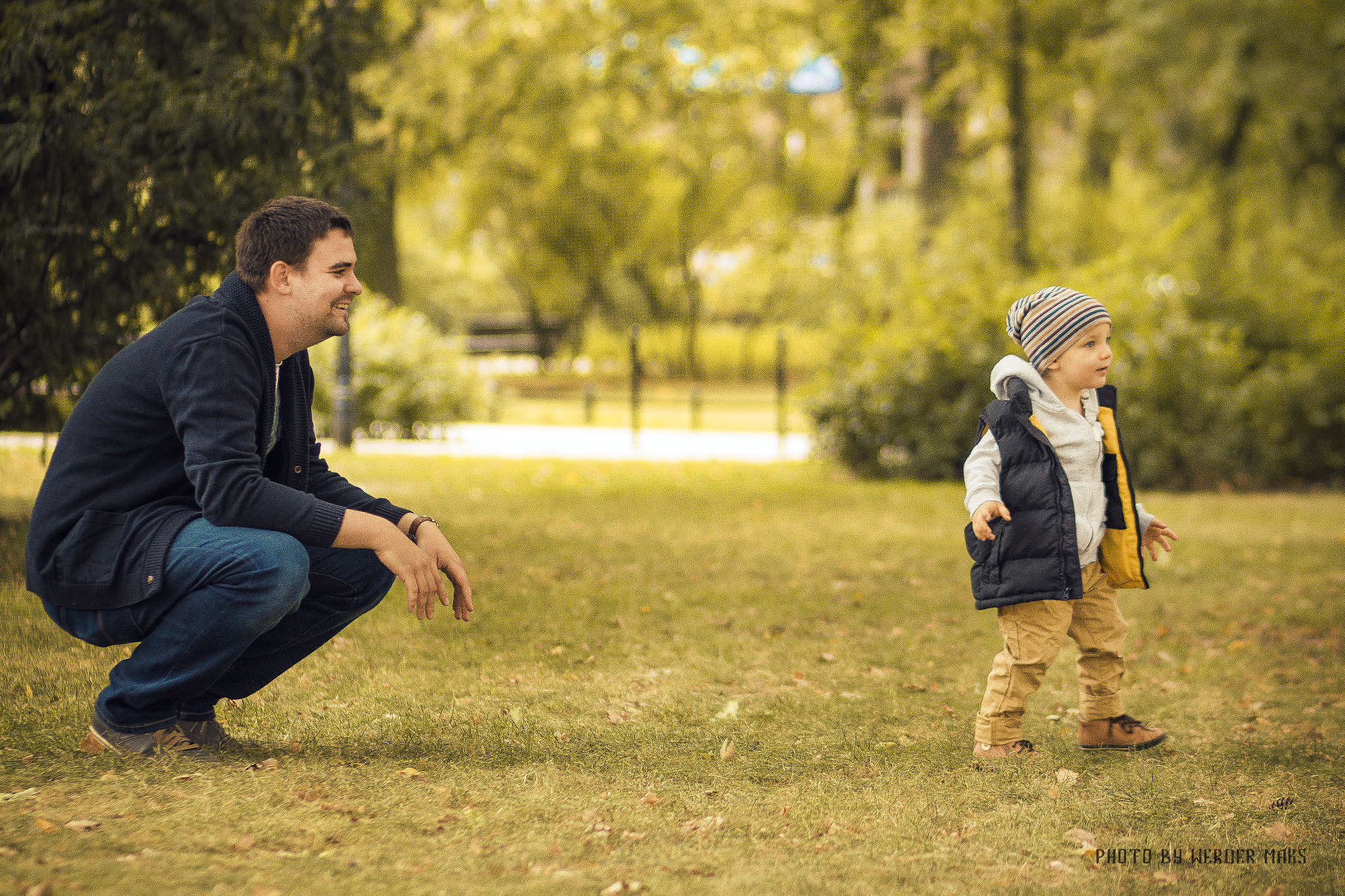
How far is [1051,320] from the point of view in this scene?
3.95 m

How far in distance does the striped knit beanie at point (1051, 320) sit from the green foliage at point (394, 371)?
40.0ft

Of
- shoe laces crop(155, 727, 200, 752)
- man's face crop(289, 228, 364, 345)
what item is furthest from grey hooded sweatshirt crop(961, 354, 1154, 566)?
shoe laces crop(155, 727, 200, 752)

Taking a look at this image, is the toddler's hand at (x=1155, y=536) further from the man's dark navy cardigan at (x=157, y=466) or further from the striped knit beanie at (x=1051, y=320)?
the man's dark navy cardigan at (x=157, y=466)

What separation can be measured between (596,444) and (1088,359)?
12.7m

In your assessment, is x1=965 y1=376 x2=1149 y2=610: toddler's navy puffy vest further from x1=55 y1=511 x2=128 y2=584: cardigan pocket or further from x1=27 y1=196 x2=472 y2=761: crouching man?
x1=55 y1=511 x2=128 y2=584: cardigan pocket

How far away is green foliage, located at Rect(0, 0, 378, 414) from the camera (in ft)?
20.4

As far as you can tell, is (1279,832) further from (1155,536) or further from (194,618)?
(194,618)

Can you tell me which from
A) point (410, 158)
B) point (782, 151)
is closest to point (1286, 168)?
point (782, 151)

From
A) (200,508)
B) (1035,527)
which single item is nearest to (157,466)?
(200,508)

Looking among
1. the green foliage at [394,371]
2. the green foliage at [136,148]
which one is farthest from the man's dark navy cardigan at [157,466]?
the green foliage at [394,371]

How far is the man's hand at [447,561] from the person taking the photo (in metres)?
3.45

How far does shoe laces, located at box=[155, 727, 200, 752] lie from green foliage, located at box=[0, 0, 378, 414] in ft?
11.9

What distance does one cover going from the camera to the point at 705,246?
32781mm

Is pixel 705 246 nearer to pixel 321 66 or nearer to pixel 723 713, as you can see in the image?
pixel 321 66
